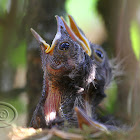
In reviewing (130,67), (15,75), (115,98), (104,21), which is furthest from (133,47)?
(15,75)

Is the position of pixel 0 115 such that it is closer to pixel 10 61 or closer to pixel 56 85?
pixel 56 85

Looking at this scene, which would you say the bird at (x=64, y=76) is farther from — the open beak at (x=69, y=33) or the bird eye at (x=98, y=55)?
the bird eye at (x=98, y=55)

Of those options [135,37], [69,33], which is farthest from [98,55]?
[135,37]

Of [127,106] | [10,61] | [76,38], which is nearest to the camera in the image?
[76,38]

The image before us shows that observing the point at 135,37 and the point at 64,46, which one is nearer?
the point at 64,46

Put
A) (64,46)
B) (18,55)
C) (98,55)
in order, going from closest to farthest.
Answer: (64,46) < (98,55) < (18,55)

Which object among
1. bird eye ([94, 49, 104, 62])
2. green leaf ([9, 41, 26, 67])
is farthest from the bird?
green leaf ([9, 41, 26, 67])

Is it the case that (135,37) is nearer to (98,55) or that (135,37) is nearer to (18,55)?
(98,55)

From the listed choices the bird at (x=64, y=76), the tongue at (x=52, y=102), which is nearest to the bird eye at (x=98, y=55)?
the bird at (x=64, y=76)

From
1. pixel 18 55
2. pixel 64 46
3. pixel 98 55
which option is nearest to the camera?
pixel 64 46
